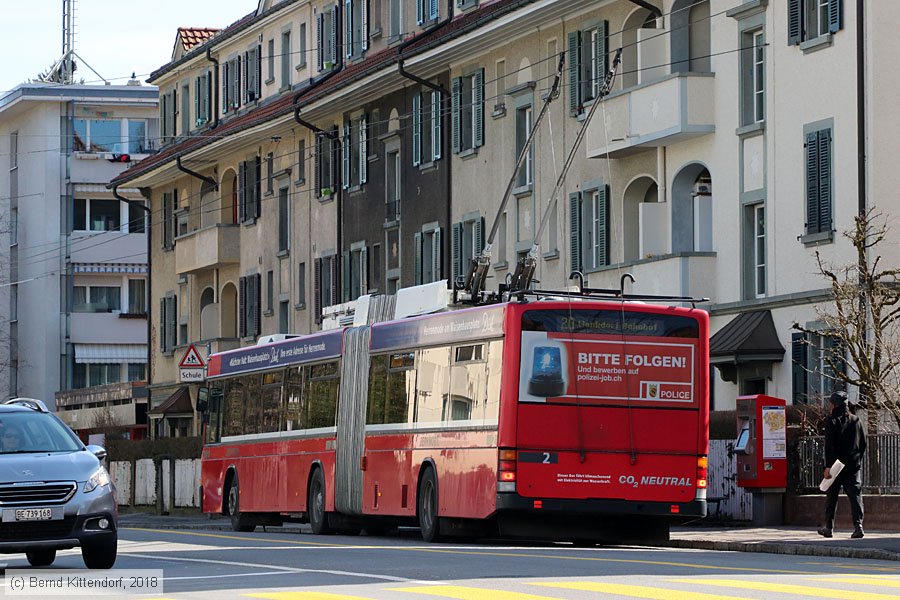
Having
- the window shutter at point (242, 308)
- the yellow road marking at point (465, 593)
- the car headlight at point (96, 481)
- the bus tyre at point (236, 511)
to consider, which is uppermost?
the window shutter at point (242, 308)

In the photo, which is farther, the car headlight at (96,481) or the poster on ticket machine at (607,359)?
the poster on ticket machine at (607,359)

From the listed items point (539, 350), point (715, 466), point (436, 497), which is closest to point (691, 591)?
point (539, 350)

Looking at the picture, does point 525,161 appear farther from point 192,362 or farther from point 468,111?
point 192,362

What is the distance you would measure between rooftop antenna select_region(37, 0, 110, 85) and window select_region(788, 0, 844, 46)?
2416 inches

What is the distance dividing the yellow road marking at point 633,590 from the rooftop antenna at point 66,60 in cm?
8024

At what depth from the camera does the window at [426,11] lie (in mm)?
53844

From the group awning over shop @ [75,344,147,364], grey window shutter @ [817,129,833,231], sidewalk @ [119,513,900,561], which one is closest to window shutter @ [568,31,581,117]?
grey window shutter @ [817,129,833,231]

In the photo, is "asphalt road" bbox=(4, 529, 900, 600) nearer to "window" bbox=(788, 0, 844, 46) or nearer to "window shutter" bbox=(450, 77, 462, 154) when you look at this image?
"window" bbox=(788, 0, 844, 46)

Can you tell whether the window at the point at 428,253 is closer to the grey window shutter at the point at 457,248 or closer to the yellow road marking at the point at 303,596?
the grey window shutter at the point at 457,248

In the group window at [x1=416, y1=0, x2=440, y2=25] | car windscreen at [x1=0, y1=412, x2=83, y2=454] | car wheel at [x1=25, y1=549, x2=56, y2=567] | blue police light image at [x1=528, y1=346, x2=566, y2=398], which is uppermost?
window at [x1=416, y1=0, x2=440, y2=25]

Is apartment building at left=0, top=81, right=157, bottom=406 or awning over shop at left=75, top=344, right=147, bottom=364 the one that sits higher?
apartment building at left=0, top=81, right=157, bottom=406

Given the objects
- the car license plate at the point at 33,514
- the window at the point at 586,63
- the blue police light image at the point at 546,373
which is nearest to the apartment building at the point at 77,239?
the window at the point at 586,63

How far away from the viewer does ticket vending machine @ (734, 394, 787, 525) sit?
30.3m

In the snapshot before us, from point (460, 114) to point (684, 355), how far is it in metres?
26.0
